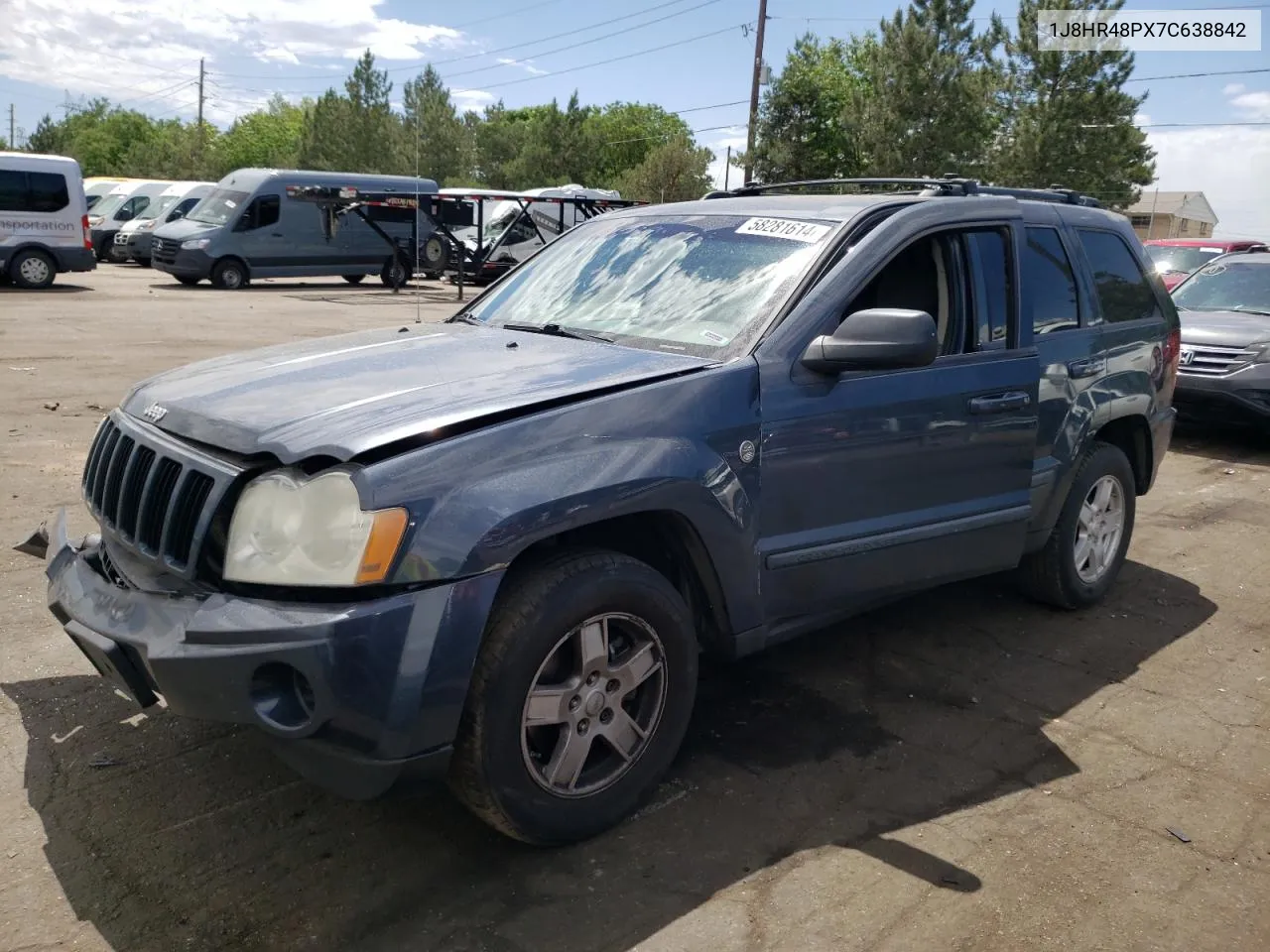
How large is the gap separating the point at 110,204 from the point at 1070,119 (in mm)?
33336

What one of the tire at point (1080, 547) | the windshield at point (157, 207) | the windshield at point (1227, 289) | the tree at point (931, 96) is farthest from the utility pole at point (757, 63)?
the tire at point (1080, 547)

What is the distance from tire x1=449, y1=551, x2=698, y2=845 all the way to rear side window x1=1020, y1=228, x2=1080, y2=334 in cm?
227

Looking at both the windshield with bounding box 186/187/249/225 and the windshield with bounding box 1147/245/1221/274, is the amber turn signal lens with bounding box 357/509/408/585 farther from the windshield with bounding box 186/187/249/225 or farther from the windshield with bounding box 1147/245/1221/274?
the windshield with bounding box 186/187/249/225

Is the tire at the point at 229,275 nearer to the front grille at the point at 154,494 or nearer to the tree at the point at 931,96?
the front grille at the point at 154,494

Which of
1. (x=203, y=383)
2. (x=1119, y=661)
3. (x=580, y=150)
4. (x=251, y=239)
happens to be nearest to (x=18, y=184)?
(x=251, y=239)

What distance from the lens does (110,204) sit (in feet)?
103

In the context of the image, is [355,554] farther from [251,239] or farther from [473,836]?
[251,239]

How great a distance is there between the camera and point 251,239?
2373 centimetres

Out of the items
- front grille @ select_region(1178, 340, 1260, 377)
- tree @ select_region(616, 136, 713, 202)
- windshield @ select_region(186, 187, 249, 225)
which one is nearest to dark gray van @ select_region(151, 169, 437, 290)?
windshield @ select_region(186, 187, 249, 225)

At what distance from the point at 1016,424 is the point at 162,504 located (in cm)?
304

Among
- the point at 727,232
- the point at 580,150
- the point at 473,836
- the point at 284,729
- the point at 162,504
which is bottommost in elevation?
the point at 473,836

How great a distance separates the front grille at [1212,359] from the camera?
9281 millimetres

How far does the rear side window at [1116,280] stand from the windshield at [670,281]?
190 centimetres

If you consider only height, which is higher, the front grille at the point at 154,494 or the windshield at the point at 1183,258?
the windshield at the point at 1183,258
